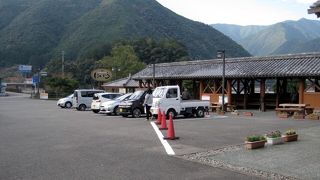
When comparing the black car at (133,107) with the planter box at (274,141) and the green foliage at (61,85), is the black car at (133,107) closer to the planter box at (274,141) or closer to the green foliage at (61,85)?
the planter box at (274,141)

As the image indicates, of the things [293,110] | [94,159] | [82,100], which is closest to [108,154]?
[94,159]

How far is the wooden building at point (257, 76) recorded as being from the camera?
25141 millimetres

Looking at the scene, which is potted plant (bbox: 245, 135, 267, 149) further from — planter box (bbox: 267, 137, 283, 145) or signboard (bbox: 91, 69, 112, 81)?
signboard (bbox: 91, 69, 112, 81)

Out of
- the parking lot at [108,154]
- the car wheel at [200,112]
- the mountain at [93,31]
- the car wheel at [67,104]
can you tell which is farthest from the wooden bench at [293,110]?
the mountain at [93,31]

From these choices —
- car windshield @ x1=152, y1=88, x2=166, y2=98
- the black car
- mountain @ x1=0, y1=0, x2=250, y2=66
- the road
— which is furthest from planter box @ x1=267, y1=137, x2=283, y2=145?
mountain @ x1=0, y1=0, x2=250, y2=66

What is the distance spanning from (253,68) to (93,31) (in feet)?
263

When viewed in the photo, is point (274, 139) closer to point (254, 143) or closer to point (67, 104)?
point (254, 143)

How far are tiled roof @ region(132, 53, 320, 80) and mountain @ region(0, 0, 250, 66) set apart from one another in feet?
197

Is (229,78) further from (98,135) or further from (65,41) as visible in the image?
(65,41)

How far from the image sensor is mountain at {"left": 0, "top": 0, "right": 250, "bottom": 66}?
10194cm

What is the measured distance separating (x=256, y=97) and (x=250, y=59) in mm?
3350

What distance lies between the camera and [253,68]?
28875 mm

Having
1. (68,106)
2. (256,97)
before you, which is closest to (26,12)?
(68,106)

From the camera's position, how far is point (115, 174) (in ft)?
24.8
